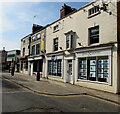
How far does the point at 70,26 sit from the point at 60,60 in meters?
4.51

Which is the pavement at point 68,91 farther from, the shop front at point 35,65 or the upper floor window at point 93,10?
the shop front at point 35,65

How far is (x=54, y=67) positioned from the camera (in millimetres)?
19000

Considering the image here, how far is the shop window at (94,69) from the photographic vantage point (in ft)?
38.6

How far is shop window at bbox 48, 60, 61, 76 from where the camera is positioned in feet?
59.4

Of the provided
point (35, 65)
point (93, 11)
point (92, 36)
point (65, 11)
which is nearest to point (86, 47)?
point (92, 36)

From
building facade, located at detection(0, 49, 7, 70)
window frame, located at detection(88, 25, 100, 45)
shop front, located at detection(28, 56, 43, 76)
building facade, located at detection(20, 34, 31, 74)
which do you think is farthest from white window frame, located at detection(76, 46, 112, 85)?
building facade, located at detection(0, 49, 7, 70)

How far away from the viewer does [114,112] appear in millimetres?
6516

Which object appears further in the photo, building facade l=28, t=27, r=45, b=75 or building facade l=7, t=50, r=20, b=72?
building facade l=7, t=50, r=20, b=72

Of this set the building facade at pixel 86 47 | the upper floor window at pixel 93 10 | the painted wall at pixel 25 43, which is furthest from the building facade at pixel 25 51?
the upper floor window at pixel 93 10

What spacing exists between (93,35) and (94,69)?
10.8ft

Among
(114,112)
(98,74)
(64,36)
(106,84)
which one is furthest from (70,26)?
(114,112)

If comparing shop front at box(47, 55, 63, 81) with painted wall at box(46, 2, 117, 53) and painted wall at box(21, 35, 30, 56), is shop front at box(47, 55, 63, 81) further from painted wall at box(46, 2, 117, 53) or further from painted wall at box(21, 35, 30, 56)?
painted wall at box(21, 35, 30, 56)

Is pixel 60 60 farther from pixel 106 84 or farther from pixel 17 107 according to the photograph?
pixel 17 107

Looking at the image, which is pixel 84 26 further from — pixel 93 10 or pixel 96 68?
pixel 96 68
